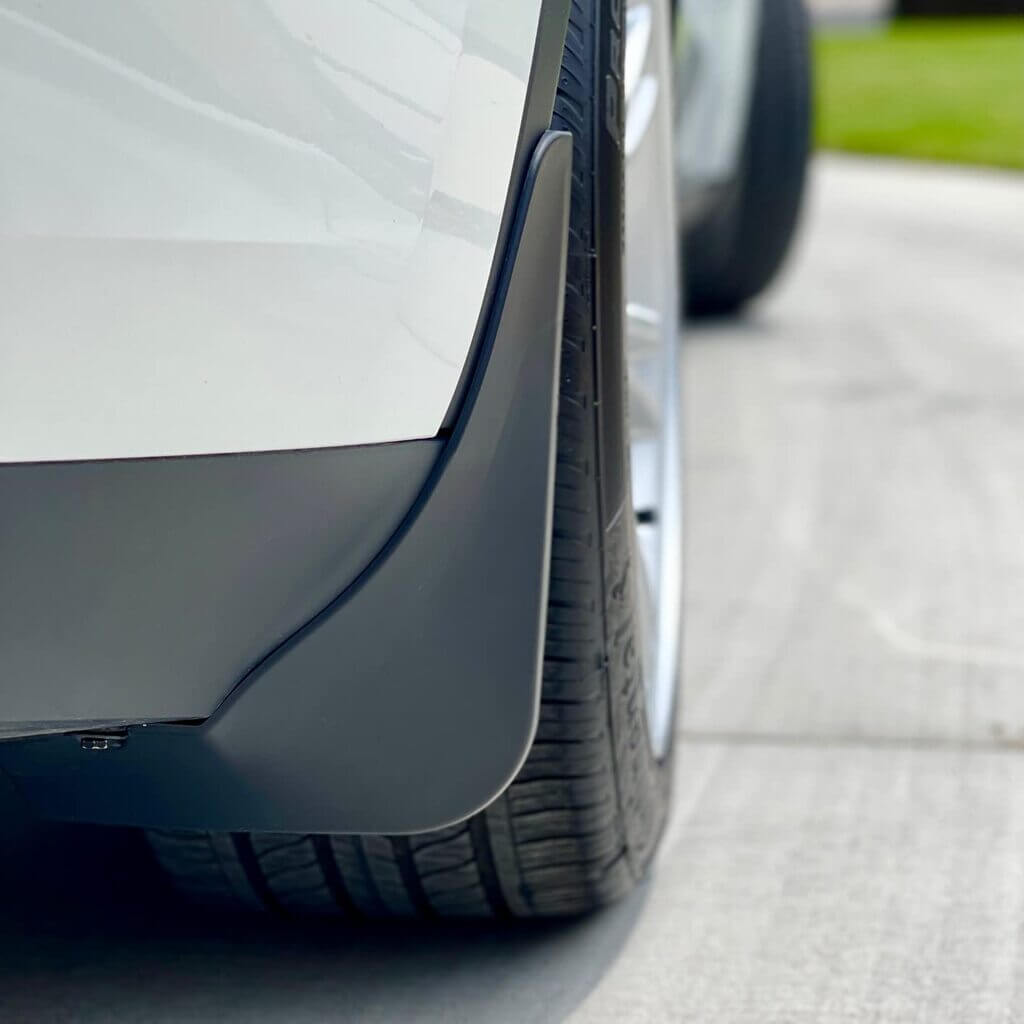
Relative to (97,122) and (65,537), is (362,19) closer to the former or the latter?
(97,122)

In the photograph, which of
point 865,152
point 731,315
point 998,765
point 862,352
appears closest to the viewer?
point 998,765

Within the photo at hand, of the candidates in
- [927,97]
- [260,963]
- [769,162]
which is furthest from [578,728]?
[927,97]

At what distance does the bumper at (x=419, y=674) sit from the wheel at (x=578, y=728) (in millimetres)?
66

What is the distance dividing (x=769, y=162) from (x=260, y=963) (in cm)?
351

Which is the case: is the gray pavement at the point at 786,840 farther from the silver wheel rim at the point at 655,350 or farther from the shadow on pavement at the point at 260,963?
the silver wheel rim at the point at 655,350

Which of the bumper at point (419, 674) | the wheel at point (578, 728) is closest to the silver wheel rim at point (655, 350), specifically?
the wheel at point (578, 728)

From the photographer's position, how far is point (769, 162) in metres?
4.68

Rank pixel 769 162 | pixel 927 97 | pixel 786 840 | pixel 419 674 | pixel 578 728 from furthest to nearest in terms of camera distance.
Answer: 1. pixel 927 97
2. pixel 769 162
3. pixel 786 840
4. pixel 578 728
5. pixel 419 674

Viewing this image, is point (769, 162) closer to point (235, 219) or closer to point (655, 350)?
point (655, 350)

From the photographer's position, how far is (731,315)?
17.3ft

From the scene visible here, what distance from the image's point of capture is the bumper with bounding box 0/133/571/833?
47.3 inches

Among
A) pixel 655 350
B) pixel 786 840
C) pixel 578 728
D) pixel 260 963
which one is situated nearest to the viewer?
pixel 578 728

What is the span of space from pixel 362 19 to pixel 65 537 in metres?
0.39

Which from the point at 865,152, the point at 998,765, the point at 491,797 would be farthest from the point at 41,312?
the point at 865,152
